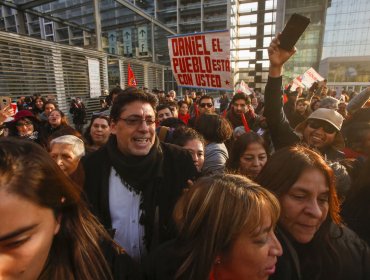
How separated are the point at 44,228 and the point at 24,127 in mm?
3819

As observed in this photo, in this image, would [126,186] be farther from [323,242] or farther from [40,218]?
[323,242]

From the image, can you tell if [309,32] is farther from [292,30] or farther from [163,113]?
[292,30]

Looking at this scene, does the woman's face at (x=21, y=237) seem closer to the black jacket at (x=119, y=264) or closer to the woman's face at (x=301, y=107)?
the black jacket at (x=119, y=264)

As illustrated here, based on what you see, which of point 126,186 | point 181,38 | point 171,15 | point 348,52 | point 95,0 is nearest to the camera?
point 126,186

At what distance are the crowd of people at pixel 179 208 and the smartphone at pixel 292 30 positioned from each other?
74 mm

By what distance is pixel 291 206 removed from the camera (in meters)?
1.35

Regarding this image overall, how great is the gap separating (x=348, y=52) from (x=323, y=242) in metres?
61.9

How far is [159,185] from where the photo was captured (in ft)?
5.86

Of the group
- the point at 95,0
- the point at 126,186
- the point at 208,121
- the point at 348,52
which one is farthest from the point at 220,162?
the point at 348,52

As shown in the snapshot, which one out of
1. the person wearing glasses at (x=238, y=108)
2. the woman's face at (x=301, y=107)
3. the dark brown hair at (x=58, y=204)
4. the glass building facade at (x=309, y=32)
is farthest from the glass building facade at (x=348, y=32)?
the dark brown hair at (x=58, y=204)

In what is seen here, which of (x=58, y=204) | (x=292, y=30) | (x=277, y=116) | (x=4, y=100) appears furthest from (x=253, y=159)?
(x=4, y=100)

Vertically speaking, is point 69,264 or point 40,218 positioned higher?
point 40,218

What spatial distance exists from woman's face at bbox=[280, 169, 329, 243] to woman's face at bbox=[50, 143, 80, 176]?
5.96 ft

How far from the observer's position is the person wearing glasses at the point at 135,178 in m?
1.70
